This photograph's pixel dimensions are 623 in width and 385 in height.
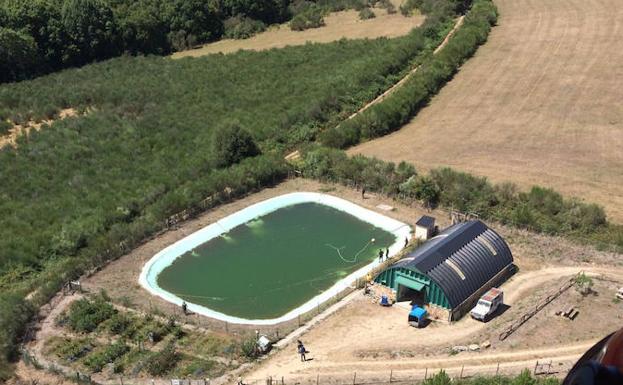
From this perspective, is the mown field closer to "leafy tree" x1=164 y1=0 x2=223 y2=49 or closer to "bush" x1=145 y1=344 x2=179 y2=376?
"bush" x1=145 y1=344 x2=179 y2=376

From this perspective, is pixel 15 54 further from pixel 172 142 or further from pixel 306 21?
pixel 306 21

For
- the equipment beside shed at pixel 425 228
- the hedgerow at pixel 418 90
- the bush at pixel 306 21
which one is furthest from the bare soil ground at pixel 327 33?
the equipment beside shed at pixel 425 228

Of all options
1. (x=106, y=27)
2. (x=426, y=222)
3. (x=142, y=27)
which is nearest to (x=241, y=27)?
(x=142, y=27)

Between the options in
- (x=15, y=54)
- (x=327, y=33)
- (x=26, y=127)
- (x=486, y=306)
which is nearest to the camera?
(x=486, y=306)

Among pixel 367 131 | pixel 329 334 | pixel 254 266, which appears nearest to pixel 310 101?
pixel 367 131

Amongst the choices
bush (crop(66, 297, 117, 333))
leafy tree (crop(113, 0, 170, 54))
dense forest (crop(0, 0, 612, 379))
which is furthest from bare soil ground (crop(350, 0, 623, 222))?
leafy tree (crop(113, 0, 170, 54))
